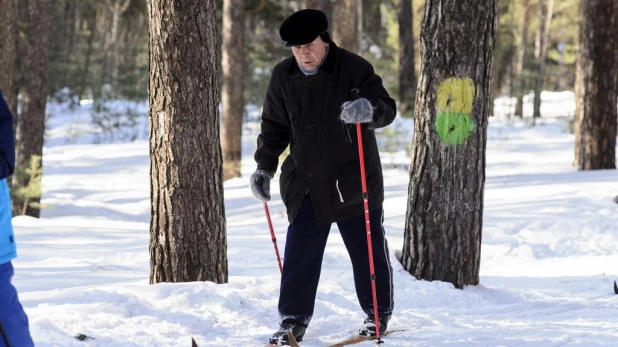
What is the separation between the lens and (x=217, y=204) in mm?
5812

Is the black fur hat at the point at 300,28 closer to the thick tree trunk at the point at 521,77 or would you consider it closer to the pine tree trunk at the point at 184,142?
the pine tree trunk at the point at 184,142

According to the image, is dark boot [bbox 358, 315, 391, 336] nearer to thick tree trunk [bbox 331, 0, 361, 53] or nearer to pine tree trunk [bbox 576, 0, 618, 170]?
pine tree trunk [bbox 576, 0, 618, 170]

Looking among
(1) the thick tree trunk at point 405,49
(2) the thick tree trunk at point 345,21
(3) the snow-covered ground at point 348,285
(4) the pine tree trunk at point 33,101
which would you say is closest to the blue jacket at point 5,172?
(3) the snow-covered ground at point 348,285

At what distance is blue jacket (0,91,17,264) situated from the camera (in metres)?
3.20

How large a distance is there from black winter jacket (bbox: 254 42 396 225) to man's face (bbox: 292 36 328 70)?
0.07 metres

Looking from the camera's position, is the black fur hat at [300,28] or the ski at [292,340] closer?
the black fur hat at [300,28]

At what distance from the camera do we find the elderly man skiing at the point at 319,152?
4.53m

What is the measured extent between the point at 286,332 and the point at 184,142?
5.22ft

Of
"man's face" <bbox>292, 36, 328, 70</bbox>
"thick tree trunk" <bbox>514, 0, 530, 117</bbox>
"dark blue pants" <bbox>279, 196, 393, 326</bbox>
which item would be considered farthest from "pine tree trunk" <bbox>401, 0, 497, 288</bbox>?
"thick tree trunk" <bbox>514, 0, 530, 117</bbox>

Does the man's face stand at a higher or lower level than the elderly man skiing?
higher

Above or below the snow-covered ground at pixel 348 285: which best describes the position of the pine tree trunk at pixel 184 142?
above

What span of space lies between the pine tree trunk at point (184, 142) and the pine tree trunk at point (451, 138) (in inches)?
59.5

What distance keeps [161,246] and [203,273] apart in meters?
0.35

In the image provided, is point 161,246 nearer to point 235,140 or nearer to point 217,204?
point 217,204
